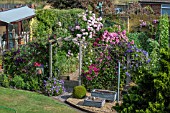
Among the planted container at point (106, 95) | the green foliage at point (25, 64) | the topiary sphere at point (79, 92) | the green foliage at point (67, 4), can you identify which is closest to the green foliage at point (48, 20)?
the green foliage at point (67, 4)

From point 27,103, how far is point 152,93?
19.8 feet

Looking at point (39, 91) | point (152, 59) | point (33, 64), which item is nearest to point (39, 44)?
point (33, 64)

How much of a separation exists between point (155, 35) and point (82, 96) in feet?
32.8

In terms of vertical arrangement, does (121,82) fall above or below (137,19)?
below

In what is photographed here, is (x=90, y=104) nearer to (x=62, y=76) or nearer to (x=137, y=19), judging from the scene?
(x=62, y=76)

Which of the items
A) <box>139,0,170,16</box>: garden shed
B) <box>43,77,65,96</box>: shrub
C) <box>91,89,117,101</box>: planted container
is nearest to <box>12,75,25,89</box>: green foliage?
<box>43,77,65,96</box>: shrub

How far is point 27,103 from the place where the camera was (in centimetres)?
1102

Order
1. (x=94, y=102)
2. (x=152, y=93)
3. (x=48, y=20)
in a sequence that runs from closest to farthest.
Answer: (x=152, y=93)
(x=94, y=102)
(x=48, y=20)

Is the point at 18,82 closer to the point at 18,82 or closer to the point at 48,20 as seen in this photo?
the point at 18,82

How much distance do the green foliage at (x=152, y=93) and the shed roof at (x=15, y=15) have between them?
13514 millimetres

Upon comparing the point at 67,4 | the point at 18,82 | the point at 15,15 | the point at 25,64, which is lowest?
the point at 18,82

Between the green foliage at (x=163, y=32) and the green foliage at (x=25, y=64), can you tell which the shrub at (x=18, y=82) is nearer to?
the green foliage at (x=25, y=64)

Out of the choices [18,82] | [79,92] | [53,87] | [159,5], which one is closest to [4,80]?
[18,82]

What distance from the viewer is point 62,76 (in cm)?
1353
